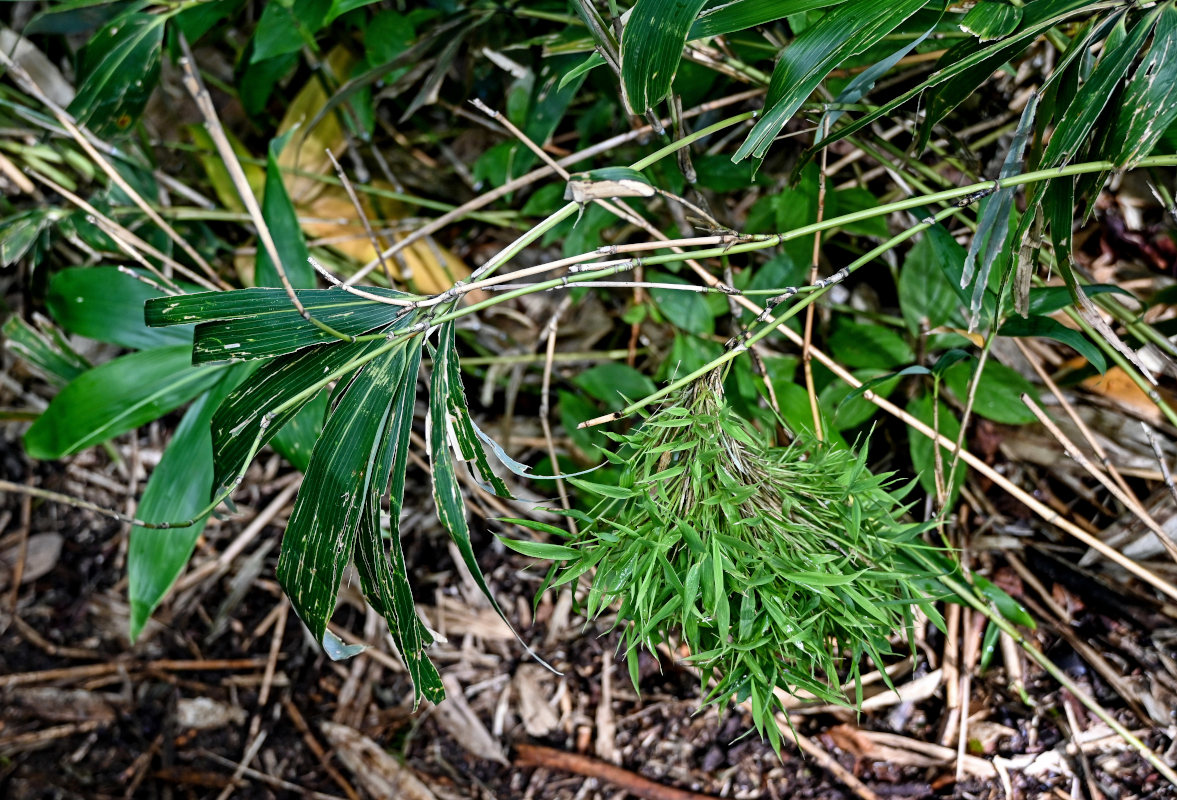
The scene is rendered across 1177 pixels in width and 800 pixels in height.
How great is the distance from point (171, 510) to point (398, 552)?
459 mm

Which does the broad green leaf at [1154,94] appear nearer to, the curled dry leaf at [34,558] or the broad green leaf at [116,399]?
the broad green leaf at [116,399]

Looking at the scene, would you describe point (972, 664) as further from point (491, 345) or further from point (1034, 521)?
point (491, 345)

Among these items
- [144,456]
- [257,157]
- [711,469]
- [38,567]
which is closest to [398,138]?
[257,157]

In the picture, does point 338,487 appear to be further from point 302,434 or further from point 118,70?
point 118,70

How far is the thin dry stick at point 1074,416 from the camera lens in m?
0.77

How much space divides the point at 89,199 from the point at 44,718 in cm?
80

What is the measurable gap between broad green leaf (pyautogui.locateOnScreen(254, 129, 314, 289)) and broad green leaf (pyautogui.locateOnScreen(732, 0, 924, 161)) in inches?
24.3

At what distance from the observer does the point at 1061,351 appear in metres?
0.91

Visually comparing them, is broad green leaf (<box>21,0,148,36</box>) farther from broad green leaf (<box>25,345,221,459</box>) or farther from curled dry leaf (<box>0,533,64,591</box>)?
curled dry leaf (<box>0,533,64,591</box>)

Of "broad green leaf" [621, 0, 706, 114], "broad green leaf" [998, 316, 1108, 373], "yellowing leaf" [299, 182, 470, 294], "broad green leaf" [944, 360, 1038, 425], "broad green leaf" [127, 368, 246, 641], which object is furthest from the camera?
"yellowing leaf" [299, 182, 470, 294]

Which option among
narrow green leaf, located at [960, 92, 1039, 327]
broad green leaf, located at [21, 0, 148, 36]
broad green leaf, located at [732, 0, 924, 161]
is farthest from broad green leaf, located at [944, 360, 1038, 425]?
broad green leaf, located at [21, 0, 148, 36]

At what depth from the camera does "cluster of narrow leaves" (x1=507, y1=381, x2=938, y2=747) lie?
51 centimetres

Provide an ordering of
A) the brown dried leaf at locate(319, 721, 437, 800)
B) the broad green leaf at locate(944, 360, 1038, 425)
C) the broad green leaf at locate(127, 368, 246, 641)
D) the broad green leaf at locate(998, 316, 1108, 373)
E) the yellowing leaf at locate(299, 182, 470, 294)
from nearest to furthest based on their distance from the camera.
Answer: the broad green leaf at locate(998, 316, 1108, 373) < the broad green leaf at locate(944, 360, 1038, 425) < the broad green leaf at locate(127, 368, 246, 641) < the brown dried leaf at locate(319, 721, 437, 800) < the yellowing leaf at locate(299, 182, 470, 294)

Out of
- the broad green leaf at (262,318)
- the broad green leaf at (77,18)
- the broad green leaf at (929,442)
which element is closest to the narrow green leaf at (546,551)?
the broad green leaf at (262,318)
